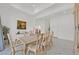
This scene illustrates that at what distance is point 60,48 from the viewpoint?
1875 mm

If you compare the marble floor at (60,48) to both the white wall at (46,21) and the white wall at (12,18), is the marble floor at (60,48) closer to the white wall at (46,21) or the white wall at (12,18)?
the white wall at (46,21)

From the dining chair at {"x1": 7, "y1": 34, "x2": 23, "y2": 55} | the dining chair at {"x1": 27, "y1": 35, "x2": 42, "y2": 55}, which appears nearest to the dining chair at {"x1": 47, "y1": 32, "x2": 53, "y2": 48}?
the dining chair at {"x1": 27, "y1": 35, "x2": 42, "y2": 55}

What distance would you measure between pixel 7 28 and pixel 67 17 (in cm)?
94

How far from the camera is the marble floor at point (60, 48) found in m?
1.86

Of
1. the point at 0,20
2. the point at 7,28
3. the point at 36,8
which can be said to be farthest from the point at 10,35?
the point at 36,8

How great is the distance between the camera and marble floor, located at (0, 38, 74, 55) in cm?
186

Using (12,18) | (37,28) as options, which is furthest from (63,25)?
(12,18)

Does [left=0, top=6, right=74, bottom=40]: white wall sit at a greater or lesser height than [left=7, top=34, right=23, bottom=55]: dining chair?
greater

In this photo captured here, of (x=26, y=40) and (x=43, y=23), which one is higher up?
(x=43, y=23)

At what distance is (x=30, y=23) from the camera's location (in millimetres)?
1874

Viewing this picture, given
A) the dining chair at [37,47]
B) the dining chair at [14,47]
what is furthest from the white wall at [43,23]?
the dining chair at [14,47]

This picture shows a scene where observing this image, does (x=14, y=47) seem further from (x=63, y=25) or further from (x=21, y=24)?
(x=63, y=25)

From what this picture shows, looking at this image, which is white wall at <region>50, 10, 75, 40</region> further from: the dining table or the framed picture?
the framed picture
